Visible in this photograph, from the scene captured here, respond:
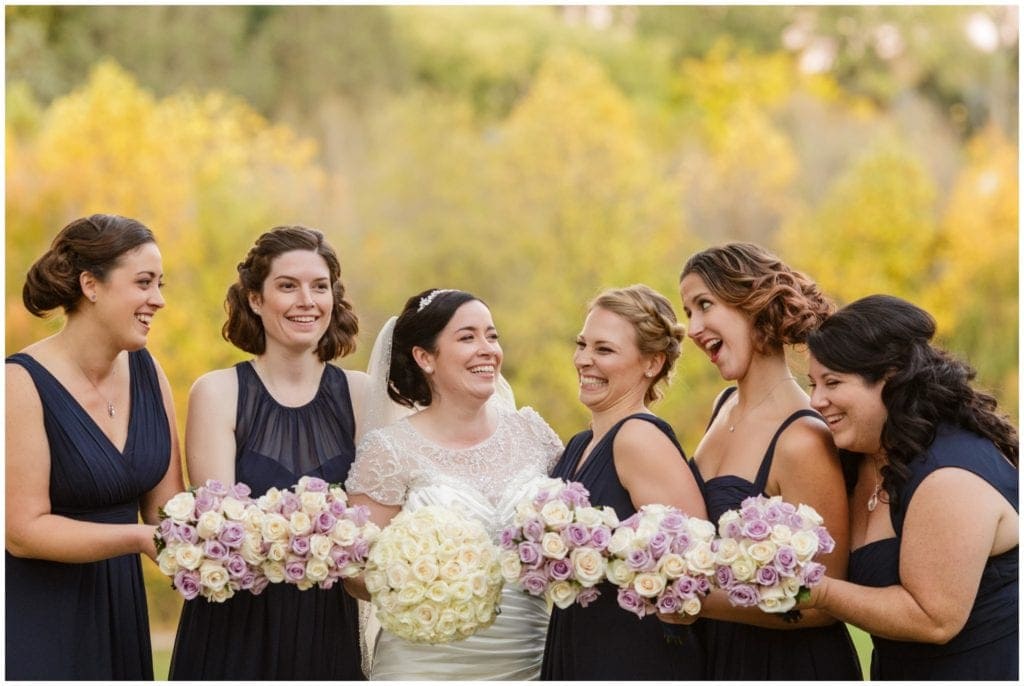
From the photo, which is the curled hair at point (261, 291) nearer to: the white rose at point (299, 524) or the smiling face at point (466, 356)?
the smiling face at point (466, 356)

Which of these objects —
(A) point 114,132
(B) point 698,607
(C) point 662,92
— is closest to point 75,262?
(B) point 698,607

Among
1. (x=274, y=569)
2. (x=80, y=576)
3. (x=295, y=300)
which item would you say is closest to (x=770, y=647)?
(x=274, y=569)

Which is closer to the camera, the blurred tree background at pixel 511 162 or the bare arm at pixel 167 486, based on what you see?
the bare arm at pixel 167 486

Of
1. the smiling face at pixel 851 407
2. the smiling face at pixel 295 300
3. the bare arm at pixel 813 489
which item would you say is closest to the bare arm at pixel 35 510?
the smiling face at pixel 295 300

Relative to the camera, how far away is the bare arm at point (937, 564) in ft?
14.7

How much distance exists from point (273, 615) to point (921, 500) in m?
2.87

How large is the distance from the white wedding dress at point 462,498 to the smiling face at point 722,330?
0.98 metres

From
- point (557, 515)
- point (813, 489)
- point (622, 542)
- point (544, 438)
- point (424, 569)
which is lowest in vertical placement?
point (424, 569)

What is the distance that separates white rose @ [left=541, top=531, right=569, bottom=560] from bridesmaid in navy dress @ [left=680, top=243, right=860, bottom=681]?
0.66 meters

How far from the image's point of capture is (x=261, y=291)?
581 cm

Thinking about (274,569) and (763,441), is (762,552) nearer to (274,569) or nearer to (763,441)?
(763,441)

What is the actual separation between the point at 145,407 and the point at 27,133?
24930mm

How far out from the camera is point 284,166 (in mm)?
31016

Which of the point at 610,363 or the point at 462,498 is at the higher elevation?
the point at 610,363
